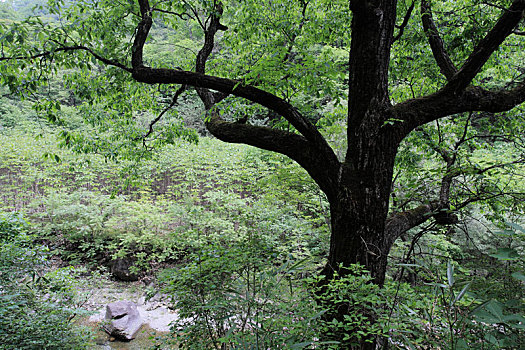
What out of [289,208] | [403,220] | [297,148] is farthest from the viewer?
[289,208]

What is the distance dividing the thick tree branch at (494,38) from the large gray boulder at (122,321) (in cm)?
657

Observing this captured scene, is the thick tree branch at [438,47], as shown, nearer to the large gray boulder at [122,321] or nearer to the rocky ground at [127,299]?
the rocky ground at [127,299]

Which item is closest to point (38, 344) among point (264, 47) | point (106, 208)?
point (264, 47)

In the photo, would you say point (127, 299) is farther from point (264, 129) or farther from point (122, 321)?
point (264, 129)

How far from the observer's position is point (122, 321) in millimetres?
5387

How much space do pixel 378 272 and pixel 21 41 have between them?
11.9ft

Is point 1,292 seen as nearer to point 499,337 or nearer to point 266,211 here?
point 499,337

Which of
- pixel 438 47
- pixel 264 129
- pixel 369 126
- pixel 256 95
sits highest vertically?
pixel 438 47

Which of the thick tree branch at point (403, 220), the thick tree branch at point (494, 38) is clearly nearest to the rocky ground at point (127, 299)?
the thick tree branch at point (403, 220)

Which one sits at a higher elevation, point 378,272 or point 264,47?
point 264,47

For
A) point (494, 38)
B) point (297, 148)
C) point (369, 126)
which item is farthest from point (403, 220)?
point (494, 38)

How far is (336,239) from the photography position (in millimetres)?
2244

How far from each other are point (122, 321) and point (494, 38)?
→ 695cm

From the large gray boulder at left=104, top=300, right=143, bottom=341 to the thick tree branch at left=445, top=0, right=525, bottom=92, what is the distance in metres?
6.57
